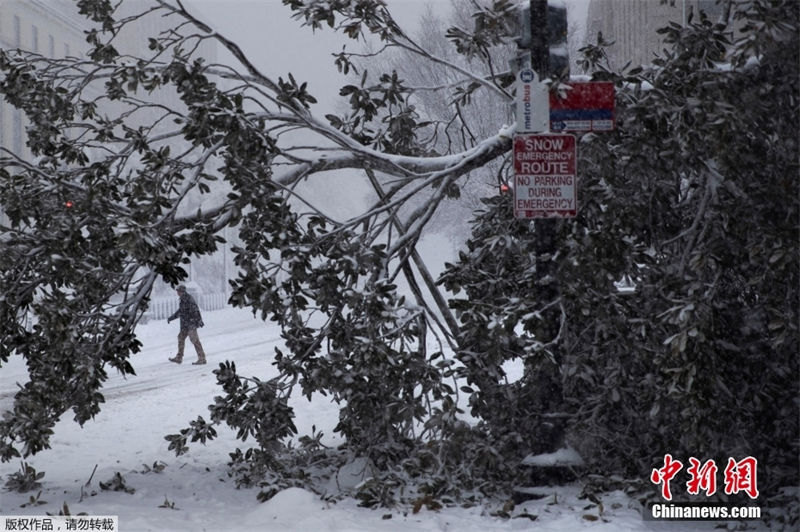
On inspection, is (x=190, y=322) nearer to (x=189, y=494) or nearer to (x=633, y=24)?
(x=189, y=494)

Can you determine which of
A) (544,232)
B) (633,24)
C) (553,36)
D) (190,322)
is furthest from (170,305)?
(553,36)

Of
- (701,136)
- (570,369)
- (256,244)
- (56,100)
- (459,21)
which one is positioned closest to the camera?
(701,136)

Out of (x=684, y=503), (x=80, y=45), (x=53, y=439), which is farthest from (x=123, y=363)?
(x=80, y=45)

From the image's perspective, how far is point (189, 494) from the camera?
7.35 metres

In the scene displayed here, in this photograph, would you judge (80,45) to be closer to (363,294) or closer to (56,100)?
(56,100)

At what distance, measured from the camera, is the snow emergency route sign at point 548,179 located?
5973 mm

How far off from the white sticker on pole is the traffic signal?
193 millimetres

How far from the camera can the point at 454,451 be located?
20.9 ft

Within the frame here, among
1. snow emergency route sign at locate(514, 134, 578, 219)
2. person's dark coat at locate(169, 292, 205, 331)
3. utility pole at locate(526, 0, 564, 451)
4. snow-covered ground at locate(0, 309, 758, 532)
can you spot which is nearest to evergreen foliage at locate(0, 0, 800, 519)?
utility pole at locate(526, 0, 564, 451)

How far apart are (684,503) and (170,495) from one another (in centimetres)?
443

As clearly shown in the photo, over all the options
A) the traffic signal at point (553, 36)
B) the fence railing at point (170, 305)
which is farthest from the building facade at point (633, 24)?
the fence railing at point (170, 305)

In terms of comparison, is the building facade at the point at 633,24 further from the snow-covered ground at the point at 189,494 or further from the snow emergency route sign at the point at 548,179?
the snow emergency route sign at the point at 548,179

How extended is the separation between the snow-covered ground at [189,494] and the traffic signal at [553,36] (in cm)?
329

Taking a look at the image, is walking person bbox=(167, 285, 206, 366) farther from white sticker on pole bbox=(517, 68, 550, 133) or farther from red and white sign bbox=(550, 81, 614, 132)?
red and white sign bbox=(550, 81, 614, 132)
